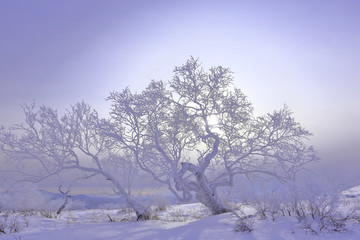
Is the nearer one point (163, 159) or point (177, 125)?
point (163, 159)

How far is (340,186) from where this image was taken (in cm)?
676

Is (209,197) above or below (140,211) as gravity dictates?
above

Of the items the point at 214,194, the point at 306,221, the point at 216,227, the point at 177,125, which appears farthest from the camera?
the point at 177,125

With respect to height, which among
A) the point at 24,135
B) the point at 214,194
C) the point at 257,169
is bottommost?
the point at 214,194

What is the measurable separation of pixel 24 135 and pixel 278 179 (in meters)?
12.8

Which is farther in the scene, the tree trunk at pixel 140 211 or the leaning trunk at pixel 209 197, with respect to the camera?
the leaning trunk at pixel 209 197

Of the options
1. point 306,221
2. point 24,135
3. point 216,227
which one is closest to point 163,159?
point 216,227

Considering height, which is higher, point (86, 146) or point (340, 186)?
point (86, 146)

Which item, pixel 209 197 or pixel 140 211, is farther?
pixel 209 197

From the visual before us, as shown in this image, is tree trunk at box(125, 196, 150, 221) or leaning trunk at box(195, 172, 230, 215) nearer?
tree trunk at box(125, 196, 150, 221)

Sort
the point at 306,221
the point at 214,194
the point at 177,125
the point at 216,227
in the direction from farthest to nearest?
1. the point at 177,125
2. the point at 214,194
3. the point at 216,227
4. the point at 306,221

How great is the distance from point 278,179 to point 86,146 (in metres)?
9.80

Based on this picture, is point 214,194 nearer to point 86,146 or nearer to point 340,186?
point 340,186

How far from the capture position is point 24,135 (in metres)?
11.8
